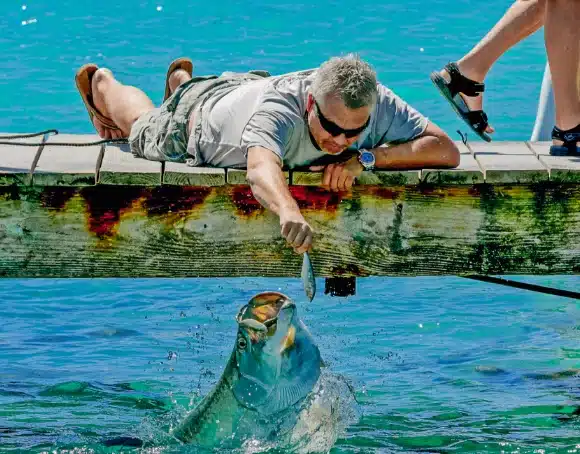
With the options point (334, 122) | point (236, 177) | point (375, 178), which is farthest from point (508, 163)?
point (236, 177)

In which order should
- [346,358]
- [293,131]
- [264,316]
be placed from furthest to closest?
1. [346,358]
2. [293,131]
3. [264,316]

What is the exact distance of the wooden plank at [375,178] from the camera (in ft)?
15.5

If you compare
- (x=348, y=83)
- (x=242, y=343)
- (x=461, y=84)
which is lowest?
(x=242, y=343)

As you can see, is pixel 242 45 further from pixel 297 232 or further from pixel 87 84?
pixel 297 232

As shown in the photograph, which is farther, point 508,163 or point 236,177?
point 508,163

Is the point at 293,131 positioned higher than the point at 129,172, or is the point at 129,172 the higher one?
the point at 293,131

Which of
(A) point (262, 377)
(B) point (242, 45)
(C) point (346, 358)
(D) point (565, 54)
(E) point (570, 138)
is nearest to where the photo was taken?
(A) point (262, 377)

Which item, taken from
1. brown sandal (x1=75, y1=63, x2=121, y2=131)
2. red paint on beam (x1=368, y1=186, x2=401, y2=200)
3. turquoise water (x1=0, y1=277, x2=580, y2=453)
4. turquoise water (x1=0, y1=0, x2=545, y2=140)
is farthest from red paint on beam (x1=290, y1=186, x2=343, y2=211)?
turquoise water (x1=0, y1=0, x2=545, y2=140)

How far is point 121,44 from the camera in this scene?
1316cm

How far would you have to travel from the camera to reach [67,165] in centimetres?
488

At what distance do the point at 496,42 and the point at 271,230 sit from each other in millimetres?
1561

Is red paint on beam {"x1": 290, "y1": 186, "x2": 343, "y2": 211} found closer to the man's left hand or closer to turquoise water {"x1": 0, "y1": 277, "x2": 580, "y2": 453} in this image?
the man's left hand

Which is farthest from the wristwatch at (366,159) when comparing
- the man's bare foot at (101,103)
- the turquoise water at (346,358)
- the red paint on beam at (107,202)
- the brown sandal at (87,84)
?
the brown sandal at (87,84)

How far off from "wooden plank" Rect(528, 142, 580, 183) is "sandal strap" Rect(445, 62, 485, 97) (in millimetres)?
533
